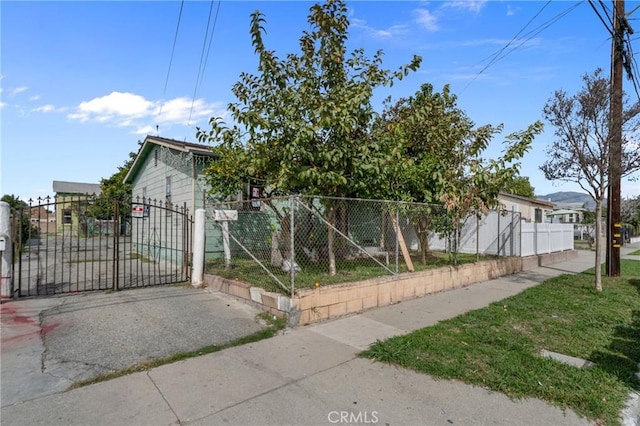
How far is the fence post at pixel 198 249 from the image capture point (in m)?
7.97

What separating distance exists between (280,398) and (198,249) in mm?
5263

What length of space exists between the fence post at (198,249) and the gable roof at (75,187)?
3533cm

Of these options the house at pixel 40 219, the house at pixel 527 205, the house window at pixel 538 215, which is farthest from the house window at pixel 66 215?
the house window at pixel 538 215

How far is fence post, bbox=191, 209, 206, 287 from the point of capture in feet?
26.1

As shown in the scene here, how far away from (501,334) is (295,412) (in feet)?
11.1

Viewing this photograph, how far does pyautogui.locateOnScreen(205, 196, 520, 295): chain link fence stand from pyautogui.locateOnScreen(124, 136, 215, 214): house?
1091mm

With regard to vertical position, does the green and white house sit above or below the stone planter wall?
above

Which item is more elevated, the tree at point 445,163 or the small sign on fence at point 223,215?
the tree at point 445,163

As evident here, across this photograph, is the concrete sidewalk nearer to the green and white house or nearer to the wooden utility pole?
the green and white house

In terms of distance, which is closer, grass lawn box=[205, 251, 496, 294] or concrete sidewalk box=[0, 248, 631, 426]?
concrete sidewalk box=[0, 248, 631, 426]

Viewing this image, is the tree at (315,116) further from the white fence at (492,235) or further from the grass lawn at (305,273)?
the white fence at (492,235)

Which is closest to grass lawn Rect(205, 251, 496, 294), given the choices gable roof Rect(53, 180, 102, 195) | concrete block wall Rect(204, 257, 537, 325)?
concrete block wall Rect(204, 257, 537, 325)

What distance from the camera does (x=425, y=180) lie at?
29.2 ft

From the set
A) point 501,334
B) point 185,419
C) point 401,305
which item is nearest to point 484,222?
point 401,305
